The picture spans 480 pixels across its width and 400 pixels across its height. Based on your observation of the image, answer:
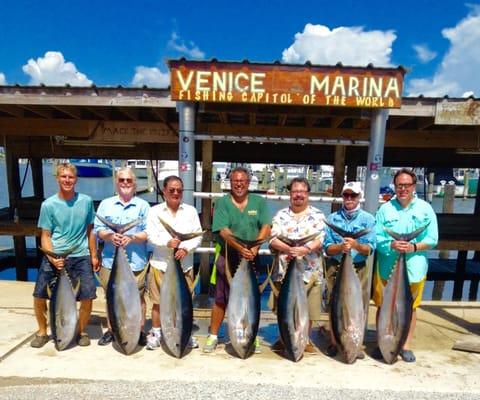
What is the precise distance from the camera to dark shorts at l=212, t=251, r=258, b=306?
10.9 ft

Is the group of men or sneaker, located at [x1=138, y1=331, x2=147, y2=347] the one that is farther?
sneaker, located at [x1=138, y1=331, x2=147, y2=347]

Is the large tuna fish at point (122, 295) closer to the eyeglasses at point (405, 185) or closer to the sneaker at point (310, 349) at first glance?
the sneaker at point (310, 349)

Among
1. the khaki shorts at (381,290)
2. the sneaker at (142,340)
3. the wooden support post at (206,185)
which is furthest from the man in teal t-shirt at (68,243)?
the khaki shorts at (381,290)

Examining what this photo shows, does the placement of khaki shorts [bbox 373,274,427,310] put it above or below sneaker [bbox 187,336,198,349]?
above

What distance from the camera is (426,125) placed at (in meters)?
5.59

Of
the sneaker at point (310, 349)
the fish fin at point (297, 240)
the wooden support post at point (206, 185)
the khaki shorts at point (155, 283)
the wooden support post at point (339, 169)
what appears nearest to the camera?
the fish fin at point (297, 240)

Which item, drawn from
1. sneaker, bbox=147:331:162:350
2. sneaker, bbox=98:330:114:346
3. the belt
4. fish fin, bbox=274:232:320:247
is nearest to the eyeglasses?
the belt

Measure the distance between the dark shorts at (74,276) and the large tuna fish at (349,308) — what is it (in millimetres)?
2150

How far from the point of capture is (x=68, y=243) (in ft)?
10.8

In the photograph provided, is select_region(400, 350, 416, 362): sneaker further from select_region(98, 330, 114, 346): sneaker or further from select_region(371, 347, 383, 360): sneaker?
select_region(98, 330, 114, 346): sneaker

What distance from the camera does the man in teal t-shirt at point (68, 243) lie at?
324 cm

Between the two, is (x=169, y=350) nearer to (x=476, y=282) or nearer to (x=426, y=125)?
(x=426, y=125)

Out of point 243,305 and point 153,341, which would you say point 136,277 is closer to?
point 153,341

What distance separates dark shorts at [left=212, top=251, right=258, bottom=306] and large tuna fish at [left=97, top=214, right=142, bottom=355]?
69cm
